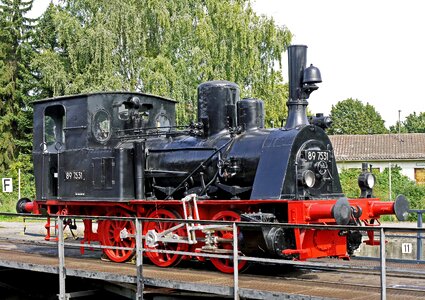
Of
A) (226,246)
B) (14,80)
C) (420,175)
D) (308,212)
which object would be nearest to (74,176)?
(226,246)

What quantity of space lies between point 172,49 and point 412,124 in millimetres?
62231

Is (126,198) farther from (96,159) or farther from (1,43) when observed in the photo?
(1,43)

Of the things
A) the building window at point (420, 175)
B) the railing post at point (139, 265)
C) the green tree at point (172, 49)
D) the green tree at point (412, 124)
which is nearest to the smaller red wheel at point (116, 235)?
the railing post at point (139, 265)

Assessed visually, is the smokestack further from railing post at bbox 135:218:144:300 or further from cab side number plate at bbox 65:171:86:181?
cab side number plate at bbox 65:171:86:181

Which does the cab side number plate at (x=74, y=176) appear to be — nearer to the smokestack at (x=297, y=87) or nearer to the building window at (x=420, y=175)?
the smokestack at (x=297, y=87)

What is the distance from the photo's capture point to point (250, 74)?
98.7 feet

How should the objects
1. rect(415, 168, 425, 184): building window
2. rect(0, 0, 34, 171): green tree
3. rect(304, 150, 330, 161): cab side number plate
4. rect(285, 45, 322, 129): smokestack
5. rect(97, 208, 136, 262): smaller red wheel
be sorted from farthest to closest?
rect(0, 0, 34, 171): green tree, rect(415, 168, 425, 184): building window, rect(97, 208, 136, 262): smaller red wheel, rect(285, 45, 322, 129): smokestack, rect(304, 150, 330, 161): cab side number plate

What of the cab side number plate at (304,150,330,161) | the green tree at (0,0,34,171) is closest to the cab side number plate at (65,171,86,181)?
the cab side number plate at (304,150,330,161)

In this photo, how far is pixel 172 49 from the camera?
1194 inches

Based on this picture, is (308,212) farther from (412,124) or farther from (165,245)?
(412,124)

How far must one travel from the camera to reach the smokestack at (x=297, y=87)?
1020 cm

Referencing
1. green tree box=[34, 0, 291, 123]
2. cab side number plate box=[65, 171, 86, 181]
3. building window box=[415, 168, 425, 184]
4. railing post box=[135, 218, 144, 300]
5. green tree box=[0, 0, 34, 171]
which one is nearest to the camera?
railing post box=[135, 218, 144, 300]

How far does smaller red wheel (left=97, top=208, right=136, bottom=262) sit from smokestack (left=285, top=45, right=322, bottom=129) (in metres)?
3.43

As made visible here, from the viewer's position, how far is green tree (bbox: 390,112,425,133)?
83.1 meters
